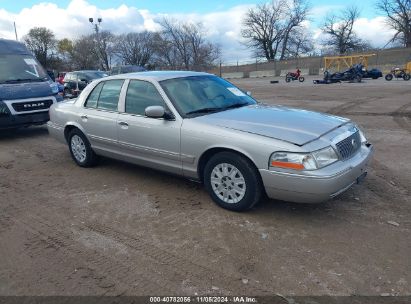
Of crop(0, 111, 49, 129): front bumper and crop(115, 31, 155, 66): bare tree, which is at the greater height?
crop(115, 31, 155, 66): bare tree

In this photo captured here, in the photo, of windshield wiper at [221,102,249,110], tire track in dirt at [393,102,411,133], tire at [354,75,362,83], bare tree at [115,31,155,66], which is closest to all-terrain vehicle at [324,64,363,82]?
tire at [354,75,362,83]

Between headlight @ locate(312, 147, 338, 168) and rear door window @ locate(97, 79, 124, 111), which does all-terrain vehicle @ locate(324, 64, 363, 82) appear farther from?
headlight @ locate(312, 147, 338, 168)

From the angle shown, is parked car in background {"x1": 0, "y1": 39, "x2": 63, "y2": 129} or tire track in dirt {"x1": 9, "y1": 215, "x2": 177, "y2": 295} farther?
parked car in background {"x1": 0, "y1": 39, "x2": 63, "y2": 129}

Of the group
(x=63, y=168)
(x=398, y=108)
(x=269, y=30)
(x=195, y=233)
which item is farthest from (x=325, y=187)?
(x=269, y=30)

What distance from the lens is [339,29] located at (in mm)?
72375

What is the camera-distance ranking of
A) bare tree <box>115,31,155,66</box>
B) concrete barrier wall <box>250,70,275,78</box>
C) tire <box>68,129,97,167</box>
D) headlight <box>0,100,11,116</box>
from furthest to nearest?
bare tree <box>115,31,155,66</box>
concrete barrier wall <box>250,70,275,78</box>
headlight <box>0,100,11,116</box>
tire <box>68,129,97,167</box>

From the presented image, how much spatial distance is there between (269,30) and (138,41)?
26.2 metres

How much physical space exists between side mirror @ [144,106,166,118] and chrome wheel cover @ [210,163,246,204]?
944mm

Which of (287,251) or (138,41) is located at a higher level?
(138,41)

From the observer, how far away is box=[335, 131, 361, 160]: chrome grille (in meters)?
3.95

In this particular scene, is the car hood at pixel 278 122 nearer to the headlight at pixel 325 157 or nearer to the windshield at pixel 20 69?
the headlight at pixel 325 157

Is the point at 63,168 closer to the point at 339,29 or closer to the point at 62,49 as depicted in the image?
the point at 339,29

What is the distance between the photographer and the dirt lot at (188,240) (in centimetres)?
301

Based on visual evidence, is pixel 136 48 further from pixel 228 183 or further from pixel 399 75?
pixel 228 183
